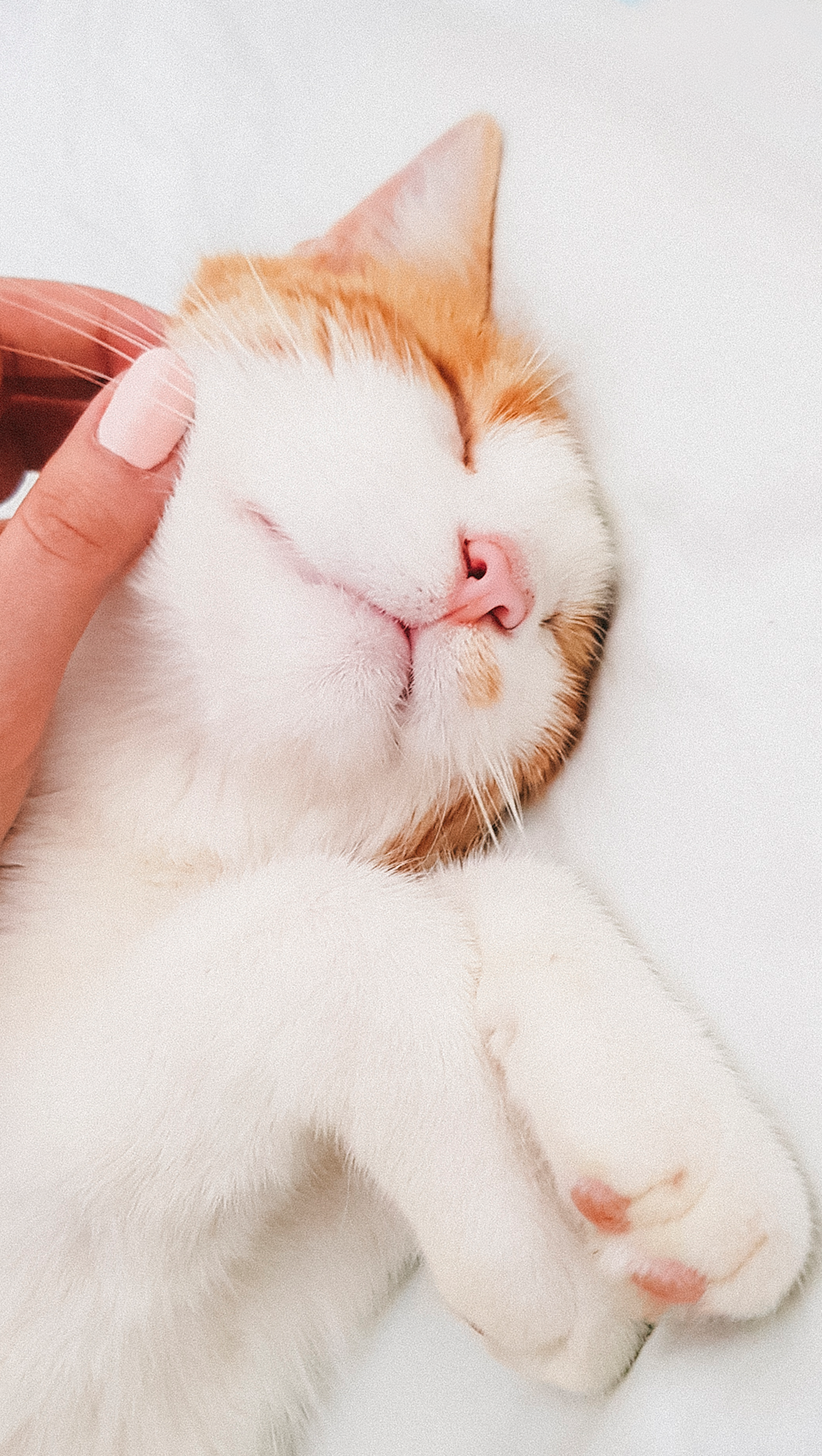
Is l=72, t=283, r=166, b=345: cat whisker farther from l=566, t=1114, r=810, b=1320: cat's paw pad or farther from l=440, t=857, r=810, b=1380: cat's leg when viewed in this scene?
l=566, t=1114, r=810, b=1320: cat's paw pad

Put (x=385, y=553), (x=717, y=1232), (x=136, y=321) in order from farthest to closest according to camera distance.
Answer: (x=136, y=321) < (x=385, y=553) < (x=717, y=1232)

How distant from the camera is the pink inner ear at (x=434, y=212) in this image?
0.81 meters

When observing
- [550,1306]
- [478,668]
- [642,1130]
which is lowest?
[550,1306]

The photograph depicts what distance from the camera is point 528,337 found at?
31.2 inches

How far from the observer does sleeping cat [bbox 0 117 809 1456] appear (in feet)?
1.83

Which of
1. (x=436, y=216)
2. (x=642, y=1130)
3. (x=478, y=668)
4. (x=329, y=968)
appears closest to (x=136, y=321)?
(x=436, y=216)

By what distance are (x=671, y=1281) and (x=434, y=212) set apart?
2.89 ft

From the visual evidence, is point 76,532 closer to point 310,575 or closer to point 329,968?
point 310,575

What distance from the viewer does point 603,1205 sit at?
0.51 meters

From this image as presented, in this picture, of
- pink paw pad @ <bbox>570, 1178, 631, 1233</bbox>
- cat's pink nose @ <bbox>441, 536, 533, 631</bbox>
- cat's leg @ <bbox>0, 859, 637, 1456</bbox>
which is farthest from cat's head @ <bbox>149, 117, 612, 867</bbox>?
pink paw pad @ <bbox>570, 1178, 631, 1233</bbox>

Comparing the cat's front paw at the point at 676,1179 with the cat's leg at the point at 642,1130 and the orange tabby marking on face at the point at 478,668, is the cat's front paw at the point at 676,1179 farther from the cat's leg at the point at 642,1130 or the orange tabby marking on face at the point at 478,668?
the orange tabby marking on face at the point at 478,668

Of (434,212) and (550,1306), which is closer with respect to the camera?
(550,1306)

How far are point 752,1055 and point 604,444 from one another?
46cm

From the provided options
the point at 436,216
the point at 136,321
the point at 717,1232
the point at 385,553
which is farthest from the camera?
the point at 436,216
